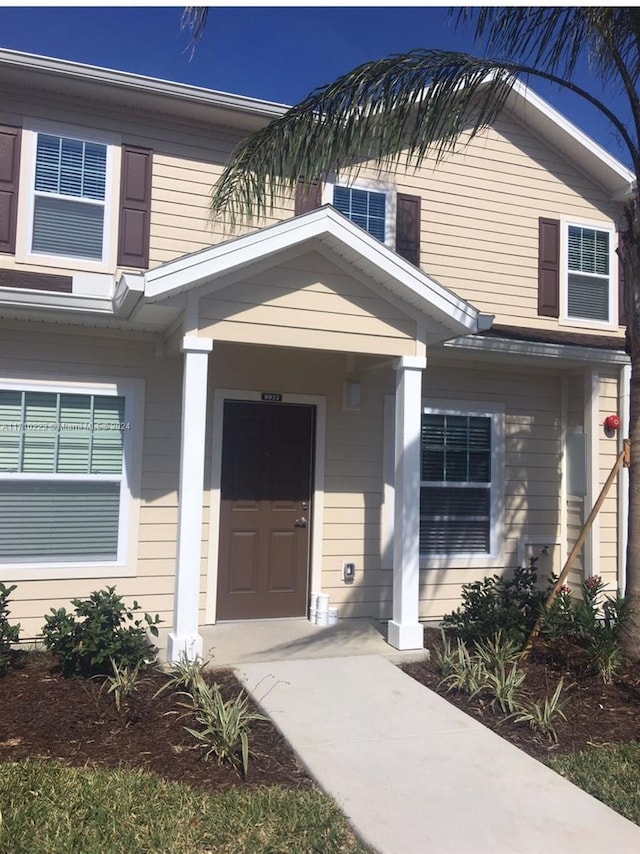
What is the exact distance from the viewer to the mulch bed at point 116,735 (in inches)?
155

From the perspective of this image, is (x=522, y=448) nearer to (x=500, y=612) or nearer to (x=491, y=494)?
(x=491, y=494)

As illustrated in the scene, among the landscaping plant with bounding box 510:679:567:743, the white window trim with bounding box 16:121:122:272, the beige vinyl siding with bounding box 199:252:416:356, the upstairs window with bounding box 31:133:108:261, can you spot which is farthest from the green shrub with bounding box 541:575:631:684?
the upstairs window with bounding box 31:133:108:261

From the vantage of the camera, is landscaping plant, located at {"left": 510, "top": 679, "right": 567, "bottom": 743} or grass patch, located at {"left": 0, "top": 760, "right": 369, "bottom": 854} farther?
landscaping plant, located at {"left": 510, "top": 679, "right": 567, "bottom": 743}

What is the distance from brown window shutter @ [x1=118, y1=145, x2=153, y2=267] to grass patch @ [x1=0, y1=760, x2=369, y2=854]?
4700mm

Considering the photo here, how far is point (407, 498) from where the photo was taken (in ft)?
20.4

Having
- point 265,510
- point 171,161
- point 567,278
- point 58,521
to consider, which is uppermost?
point 171,161

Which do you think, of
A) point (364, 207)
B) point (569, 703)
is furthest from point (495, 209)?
point (569, 703)

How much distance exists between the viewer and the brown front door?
23.0 ft

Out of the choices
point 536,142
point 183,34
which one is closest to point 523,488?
point 536,142

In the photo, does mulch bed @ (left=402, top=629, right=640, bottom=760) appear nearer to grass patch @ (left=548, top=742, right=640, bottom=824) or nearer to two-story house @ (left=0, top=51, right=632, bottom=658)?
grass patch @ (left=548, top=742, right=640, bottom=824)

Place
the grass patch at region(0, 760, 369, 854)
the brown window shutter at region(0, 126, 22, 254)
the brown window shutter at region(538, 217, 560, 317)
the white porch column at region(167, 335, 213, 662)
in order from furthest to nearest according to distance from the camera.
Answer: the brown window shutter at region(538, 217, 560, 317)
the brown window shutter at region(0, 126, 22, 254)
the white porch column at region(167, 335, 213, 662)
the grass patch at region(0, 760, 369, 854)

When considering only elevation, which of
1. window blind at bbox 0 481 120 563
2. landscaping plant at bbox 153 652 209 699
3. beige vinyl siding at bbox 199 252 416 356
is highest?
beige vinyl siding at bbox 199 252 416 356

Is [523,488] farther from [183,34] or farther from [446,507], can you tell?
[183,34]

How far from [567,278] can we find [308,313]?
4.29 metres
